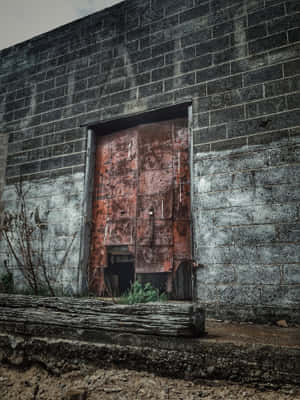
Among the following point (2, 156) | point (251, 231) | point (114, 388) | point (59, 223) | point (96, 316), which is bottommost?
point (114, 388)

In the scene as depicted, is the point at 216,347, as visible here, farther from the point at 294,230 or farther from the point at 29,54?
the point at 29,54

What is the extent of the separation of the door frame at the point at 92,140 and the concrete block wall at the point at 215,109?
82 millimetres

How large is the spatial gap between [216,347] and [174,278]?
217 centimetres

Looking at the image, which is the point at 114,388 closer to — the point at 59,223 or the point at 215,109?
the point at 59,223

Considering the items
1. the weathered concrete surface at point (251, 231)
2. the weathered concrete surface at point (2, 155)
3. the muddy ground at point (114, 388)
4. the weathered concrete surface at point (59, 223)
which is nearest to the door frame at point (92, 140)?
the weathered concrete surface at point (59, 223)

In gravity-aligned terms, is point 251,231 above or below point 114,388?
above

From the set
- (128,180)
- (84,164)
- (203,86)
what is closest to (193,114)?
(203,86)

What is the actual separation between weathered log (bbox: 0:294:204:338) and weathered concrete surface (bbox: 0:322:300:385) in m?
0.06

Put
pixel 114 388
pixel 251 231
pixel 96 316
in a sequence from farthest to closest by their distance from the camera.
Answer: pixel 251 231
pixel 96 316
pixel 114 388

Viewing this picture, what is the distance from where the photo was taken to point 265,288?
3256 mm

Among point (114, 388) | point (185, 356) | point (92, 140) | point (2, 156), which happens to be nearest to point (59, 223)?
point (92, 140)

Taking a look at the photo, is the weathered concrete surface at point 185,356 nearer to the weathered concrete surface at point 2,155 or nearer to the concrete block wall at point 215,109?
the concrete block wall at point 215,109

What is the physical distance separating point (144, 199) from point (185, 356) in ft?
8.59

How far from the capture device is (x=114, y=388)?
2055mm
